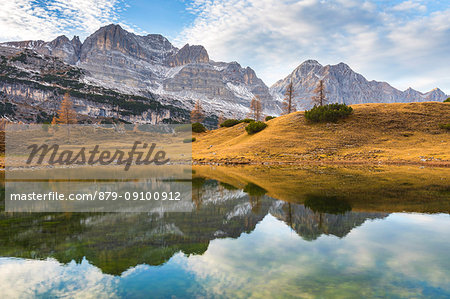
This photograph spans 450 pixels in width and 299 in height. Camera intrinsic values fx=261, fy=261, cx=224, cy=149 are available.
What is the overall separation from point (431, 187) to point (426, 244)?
13959 mm

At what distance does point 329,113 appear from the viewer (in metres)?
61.0

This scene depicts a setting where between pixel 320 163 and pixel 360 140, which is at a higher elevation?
pixel 360 140

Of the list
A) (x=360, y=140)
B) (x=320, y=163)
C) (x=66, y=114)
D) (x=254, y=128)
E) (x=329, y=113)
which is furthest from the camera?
(x=66, y=114)

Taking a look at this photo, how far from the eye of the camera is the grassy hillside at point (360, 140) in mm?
44291

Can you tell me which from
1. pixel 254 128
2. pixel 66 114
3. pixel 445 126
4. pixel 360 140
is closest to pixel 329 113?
pixel 360 140

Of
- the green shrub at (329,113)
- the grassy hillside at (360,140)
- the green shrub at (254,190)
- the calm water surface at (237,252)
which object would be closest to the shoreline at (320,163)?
the grassy hillside at (360,140)

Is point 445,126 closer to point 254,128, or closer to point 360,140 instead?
point 360,140

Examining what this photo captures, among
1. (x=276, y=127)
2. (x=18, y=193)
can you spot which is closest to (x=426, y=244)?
(x=18, y=193)

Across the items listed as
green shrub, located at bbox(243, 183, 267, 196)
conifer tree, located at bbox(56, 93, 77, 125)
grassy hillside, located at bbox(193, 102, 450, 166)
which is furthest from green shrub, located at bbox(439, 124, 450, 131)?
conifer tree, located at bbox(56, 93, 77, 125)

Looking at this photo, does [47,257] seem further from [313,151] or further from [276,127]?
[276,127]

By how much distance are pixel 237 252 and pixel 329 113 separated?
58491mm

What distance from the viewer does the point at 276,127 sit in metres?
64.0

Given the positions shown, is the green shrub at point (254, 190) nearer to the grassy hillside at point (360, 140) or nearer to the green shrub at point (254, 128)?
the grassy hillside at point (360, 140)

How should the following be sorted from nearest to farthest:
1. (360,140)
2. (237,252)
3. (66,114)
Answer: (237,252)
(360,140)
(66,114)
